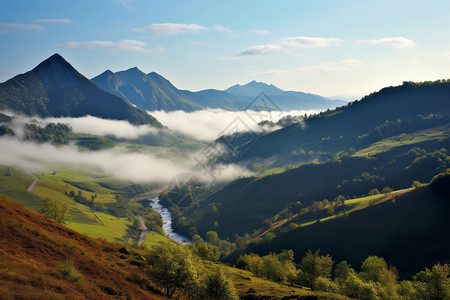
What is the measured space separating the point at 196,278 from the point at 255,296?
19.9m

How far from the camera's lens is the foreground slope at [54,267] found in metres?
42.9

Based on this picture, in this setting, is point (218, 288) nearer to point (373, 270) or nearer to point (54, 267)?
point (54, 267)

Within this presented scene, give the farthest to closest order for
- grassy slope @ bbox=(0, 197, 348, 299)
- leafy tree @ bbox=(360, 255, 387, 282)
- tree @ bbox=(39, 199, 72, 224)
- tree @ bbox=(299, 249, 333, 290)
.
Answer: tree @ bbox=(39, 199, 72, 224)
leafy tree @ bbox=(360, 255, 387, 282)
tree @ bbox=(299, 249, 333, 290)
grassy slope @ bbox=(0, 197, 348, 299)

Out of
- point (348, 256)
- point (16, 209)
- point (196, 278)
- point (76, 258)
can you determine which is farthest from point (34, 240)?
point (348, 256)

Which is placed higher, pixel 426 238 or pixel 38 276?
pixel 38 276

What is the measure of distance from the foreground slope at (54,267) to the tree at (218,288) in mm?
11243

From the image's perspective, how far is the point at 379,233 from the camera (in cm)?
18350

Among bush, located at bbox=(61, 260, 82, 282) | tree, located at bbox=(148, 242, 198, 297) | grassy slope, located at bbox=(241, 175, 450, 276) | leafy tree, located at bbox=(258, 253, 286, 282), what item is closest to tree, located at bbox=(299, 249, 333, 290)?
leafy tree, located at bbox=(258, 253, 286, 282)

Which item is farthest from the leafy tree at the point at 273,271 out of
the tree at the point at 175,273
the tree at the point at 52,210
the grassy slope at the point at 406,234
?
the tree at the point at 52,210

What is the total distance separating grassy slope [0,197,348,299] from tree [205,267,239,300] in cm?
1084

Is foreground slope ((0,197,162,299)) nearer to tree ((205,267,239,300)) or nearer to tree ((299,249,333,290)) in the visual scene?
tree ((205,267,239,300))

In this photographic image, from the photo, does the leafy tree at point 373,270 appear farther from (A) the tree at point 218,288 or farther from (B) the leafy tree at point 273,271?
(A) the tree at point 218,288

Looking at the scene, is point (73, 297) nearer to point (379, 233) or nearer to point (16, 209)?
point (16, 209)

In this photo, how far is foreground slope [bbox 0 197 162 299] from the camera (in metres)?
42.9
